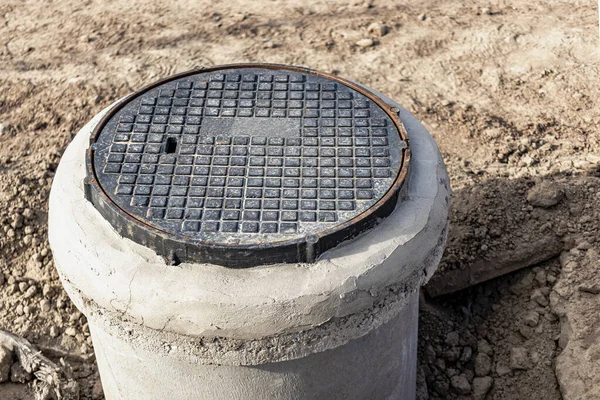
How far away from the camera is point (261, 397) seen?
3029 millimetres

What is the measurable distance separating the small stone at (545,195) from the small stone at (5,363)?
10.4 feet

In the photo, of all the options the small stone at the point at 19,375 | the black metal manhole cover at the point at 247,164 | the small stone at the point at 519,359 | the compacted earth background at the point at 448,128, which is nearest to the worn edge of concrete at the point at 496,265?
the compacted earth background at the point at 448,128

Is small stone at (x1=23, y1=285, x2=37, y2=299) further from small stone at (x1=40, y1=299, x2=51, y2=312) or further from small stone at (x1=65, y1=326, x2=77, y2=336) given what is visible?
small stone at (x1=65, y1=326, x2=77, y2=336)

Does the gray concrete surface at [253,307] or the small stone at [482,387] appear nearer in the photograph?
the gray concrete surface at [253,307]

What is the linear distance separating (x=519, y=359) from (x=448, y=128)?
75.3 inches

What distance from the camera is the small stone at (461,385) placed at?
13.2ft

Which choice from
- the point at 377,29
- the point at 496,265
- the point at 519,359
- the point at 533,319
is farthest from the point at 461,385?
the point at 377,29

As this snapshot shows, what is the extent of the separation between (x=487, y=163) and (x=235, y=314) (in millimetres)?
2842

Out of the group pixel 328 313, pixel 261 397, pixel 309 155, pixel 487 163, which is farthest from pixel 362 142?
pixel 487 163

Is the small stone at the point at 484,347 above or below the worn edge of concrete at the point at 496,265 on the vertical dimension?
below

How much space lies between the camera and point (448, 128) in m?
5.30

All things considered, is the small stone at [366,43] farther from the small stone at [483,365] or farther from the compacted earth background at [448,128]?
the small stone at [483,365]

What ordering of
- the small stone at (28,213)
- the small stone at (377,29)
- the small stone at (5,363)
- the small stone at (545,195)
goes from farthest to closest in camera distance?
the small stone at (377,29) → the small stone at (28,213) → the small stone at (545,195) → the small stone at (5,363)

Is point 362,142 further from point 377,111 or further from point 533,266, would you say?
point 533,266
